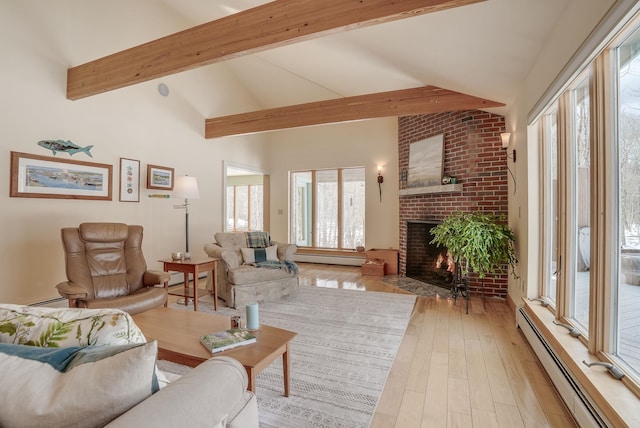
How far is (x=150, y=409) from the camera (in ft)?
2.15

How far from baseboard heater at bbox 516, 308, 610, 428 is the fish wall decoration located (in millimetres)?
4840

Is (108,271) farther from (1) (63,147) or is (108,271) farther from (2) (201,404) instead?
(2) (201,404)

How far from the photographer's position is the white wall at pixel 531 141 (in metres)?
1.74

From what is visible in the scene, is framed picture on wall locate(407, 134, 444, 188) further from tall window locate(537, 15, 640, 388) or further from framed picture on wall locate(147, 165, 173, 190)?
framed picture on wall locate(147, 165, 173, 190)

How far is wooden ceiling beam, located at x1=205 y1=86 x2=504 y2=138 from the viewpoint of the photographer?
3570mm

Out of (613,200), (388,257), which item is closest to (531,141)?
(613,200)

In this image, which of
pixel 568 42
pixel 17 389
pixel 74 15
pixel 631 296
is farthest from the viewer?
pixel 74 15

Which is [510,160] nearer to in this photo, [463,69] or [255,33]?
[463,69]

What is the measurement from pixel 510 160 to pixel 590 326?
7.53ft

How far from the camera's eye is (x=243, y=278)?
357cm

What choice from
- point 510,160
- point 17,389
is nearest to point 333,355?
point 17,389

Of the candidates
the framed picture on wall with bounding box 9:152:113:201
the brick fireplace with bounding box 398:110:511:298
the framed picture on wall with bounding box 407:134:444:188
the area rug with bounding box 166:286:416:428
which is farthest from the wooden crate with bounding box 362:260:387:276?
the framed picture on wall with bounding box 9:152:113:201

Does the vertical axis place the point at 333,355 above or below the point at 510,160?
below

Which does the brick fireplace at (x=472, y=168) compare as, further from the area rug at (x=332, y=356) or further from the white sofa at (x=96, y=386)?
the white sofa at (x=96, y=386)
